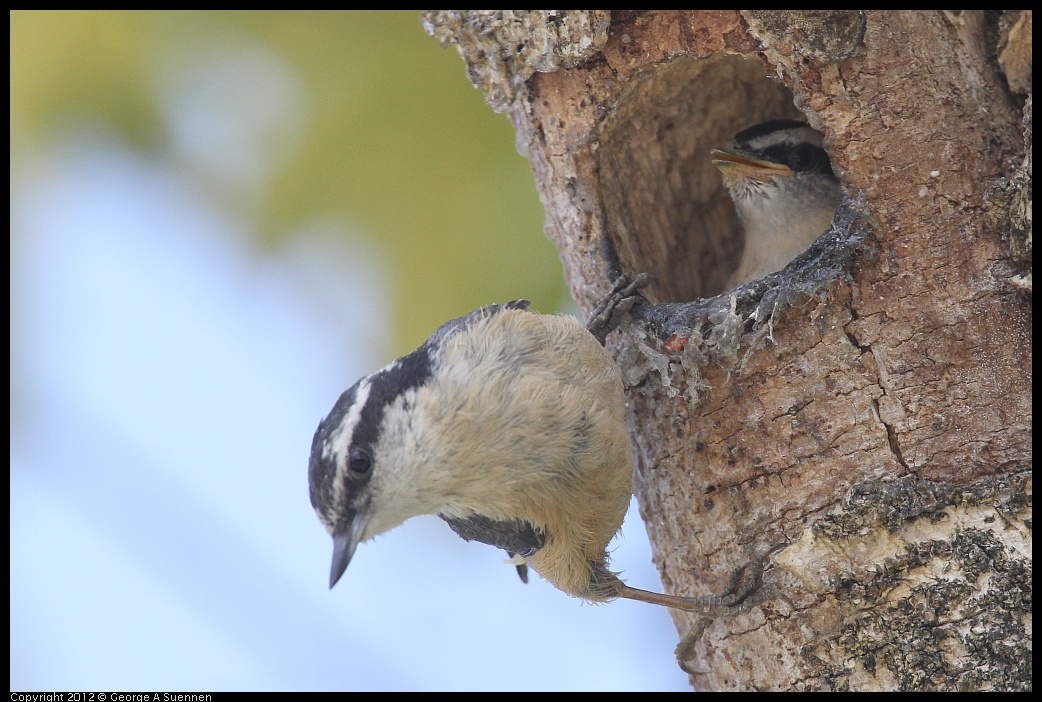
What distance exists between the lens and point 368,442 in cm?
261

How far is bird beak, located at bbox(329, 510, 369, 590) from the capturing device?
2.55 m

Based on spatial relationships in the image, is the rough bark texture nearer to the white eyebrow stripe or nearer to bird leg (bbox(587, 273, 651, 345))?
bird leg (bbox(587, 273, 651, 345))

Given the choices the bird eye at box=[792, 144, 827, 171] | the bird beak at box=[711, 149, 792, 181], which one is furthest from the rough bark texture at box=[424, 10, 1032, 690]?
the bird eye at box=[792, 144, 827, 171]

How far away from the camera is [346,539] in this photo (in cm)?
259

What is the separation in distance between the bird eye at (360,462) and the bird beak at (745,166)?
1829 millimetres

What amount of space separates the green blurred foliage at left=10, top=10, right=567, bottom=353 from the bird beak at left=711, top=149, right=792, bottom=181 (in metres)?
0.74

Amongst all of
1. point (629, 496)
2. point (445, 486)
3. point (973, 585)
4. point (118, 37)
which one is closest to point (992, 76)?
point (973, 585)

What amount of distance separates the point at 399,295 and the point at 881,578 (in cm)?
215

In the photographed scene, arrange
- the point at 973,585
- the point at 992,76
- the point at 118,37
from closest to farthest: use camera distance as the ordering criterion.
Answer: the point at 973,585, the point at 992,76, the point at 118,37

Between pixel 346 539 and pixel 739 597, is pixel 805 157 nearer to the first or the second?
pixel 739 597

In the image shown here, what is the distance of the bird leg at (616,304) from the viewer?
303 cm

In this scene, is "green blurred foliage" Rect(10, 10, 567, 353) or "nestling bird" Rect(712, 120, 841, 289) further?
"nestling bird" Rect(712, 120, 841, 289)

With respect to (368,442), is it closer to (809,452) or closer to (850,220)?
(809,452)

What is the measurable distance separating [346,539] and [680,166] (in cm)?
214
